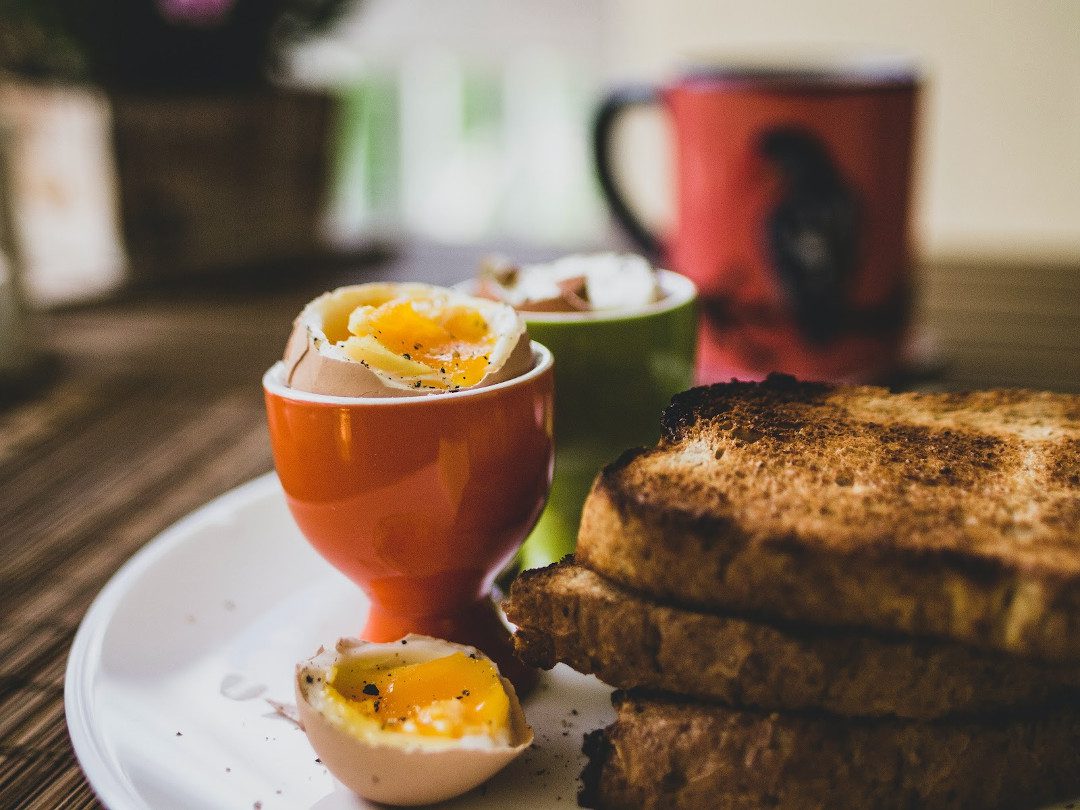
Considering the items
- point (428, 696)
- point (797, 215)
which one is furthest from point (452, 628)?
point (797, 215)

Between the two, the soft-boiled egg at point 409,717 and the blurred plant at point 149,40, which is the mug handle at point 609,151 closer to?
the blurred plant at point 149,40

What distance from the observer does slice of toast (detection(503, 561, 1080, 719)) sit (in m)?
0.63

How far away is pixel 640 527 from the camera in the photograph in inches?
26.4

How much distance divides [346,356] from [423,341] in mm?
102

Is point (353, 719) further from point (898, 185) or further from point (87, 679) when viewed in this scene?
point (898, 185)

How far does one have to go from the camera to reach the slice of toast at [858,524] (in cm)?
60

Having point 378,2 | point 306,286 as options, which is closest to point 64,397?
point 306,286

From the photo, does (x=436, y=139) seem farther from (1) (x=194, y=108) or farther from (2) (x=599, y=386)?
(2) (x=599, y=386)

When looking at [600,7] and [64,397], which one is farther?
[600,7]

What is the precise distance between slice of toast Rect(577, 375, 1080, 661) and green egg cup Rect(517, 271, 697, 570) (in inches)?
3.3

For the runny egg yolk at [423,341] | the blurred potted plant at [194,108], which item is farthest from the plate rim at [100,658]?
the blurred potted plant at [194,108]

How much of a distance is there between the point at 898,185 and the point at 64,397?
140 centimetres

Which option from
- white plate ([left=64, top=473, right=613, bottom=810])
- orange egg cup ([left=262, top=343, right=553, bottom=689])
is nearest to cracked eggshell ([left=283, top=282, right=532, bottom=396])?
orange egg cup ([left=262, top=343, right=553, bottom=689])

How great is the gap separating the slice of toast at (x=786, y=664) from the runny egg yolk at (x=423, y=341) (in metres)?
0.21
